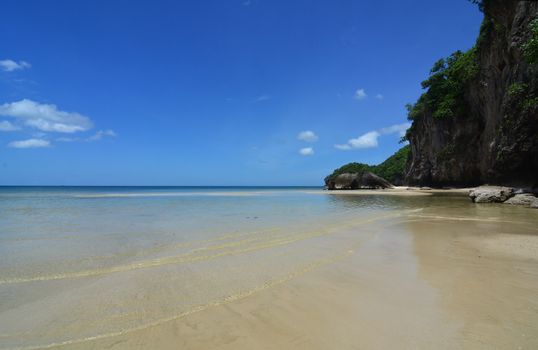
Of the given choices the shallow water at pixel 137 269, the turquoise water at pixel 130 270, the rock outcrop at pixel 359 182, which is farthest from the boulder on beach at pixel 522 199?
the rock outcrop at pixel 359 182

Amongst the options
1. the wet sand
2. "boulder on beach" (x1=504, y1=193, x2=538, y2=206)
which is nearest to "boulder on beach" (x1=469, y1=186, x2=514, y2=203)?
"boulder on beach" (x1=504, y1=193, x2=538, y2=206)

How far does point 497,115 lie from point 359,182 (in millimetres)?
30811

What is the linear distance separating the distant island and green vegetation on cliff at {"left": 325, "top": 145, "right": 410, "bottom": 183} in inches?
1007

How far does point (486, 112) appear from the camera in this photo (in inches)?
1173

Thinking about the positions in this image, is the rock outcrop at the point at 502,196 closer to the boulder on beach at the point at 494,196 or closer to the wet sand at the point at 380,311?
the boulder on beach at the point at 494,196

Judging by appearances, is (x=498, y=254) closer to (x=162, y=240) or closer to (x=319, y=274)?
(x=319, y=274)

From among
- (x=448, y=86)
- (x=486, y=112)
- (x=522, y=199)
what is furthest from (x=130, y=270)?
(x=448, y=86)

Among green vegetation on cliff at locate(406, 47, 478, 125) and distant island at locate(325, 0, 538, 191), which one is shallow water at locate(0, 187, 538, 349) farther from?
green vegetation on cliff at locate(406, 47, 478, 125)

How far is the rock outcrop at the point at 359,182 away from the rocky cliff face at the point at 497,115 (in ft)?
32.5

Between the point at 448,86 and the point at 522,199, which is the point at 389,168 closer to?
the point at 448,86

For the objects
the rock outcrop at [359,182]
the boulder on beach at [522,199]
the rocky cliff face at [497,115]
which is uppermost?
the rocky cliff face at [497,115]

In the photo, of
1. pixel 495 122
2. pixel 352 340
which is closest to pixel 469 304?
pixel 352 340

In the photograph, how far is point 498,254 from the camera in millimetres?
6070

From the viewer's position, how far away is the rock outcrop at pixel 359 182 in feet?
176
